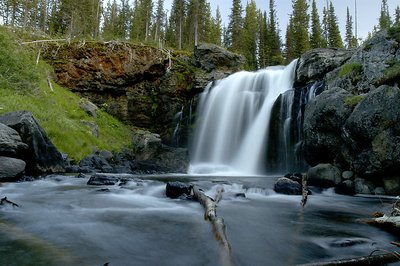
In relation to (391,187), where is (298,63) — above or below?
above

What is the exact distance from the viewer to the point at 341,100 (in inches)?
504

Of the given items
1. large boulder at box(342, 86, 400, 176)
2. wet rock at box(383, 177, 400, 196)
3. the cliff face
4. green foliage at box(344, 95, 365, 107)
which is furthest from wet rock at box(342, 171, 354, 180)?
the cliff face

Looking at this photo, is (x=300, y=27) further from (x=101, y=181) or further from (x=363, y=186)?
(x=101, y=181)

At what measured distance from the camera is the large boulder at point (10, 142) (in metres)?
11.5

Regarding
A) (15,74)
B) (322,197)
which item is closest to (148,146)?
(15,74)

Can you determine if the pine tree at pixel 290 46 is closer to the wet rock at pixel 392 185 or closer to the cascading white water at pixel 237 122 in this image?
the cascading white water at pixel 237 122

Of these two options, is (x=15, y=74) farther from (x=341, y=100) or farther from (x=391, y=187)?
(x=391, y=187)

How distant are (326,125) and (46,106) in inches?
725

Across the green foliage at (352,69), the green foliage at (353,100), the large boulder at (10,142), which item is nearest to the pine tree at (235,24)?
the green foliage at (352,69)

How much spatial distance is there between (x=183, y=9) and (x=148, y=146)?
120 feet

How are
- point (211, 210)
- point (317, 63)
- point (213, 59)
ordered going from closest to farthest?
point (211, 210), point (317, 63), point (213, 59)

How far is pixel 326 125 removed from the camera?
520 inches

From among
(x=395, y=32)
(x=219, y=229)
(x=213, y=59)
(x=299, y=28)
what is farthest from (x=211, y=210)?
(x=299, y=28)

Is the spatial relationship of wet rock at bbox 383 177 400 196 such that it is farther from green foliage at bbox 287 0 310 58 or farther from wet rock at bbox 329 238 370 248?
green foliage at bbox 287 0 310 58
